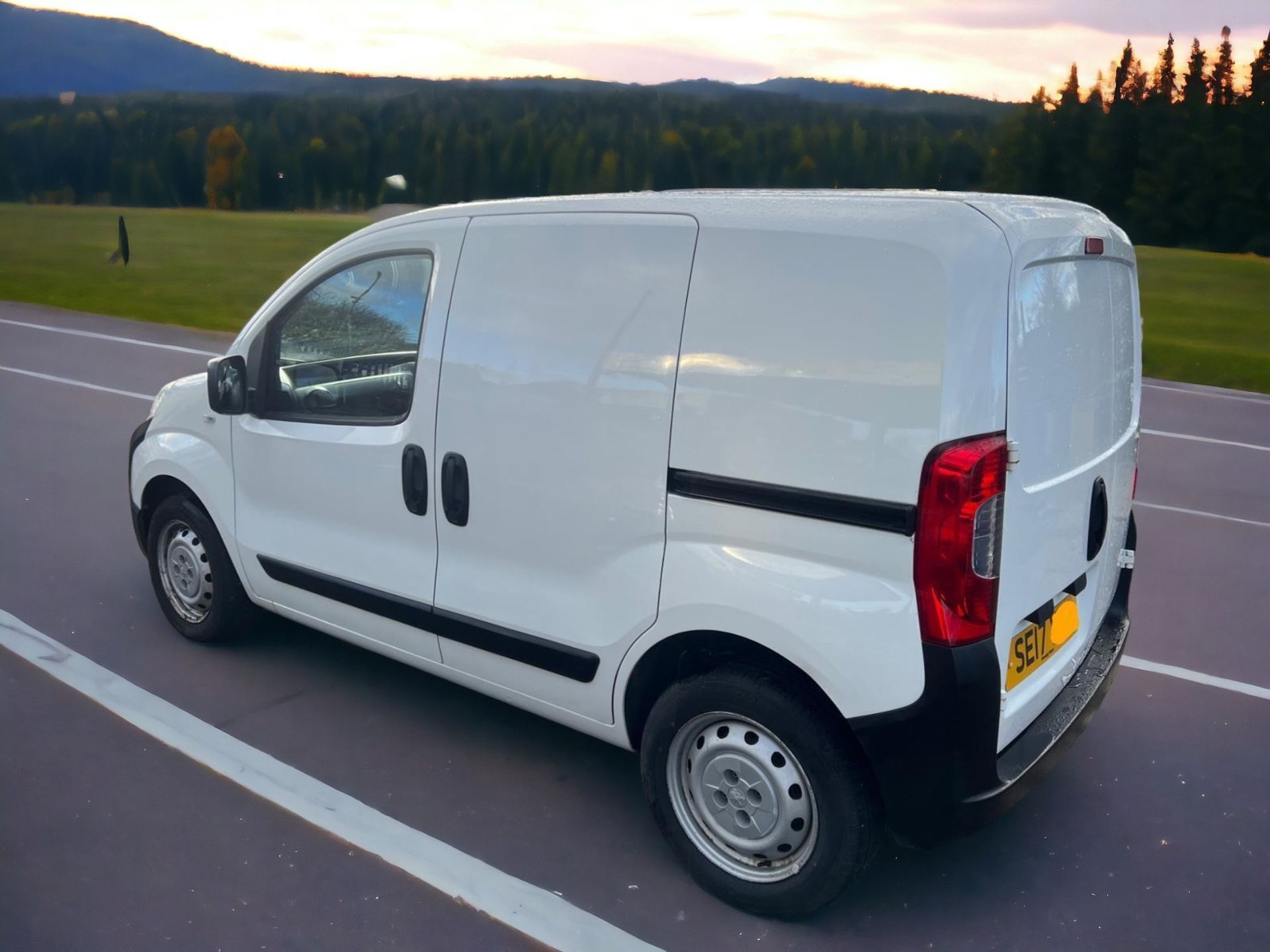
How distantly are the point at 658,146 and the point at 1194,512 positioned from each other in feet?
154

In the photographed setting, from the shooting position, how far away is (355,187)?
58250 mm

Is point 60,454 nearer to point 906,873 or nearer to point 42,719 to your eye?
point 42,719

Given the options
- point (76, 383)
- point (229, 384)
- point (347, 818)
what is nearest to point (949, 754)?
point (347, 818)

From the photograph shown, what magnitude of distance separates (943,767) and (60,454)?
7989 millimetres

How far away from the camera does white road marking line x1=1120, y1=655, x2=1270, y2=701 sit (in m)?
4.94

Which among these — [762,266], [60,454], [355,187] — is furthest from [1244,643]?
[355,187]

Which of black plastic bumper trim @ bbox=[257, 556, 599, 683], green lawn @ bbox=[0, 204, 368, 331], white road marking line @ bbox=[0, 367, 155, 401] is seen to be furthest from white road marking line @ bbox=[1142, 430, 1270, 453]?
green lawn @ bbox=[0, 204, 368, 331]

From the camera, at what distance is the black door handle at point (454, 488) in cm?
379

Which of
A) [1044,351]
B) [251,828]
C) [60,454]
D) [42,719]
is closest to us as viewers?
[1044,351]

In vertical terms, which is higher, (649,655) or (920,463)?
(920,463)

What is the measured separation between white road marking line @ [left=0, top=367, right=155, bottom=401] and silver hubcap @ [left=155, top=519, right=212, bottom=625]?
6.70 m

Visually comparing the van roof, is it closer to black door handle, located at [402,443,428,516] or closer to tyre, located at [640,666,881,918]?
black door handle, located at [402,443,428,516]

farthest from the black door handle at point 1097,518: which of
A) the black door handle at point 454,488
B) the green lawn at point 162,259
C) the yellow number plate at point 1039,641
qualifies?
the green lawn at point 162,259

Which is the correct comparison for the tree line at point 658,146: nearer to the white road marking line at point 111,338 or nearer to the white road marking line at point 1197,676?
the white road marking line at point 111,338
